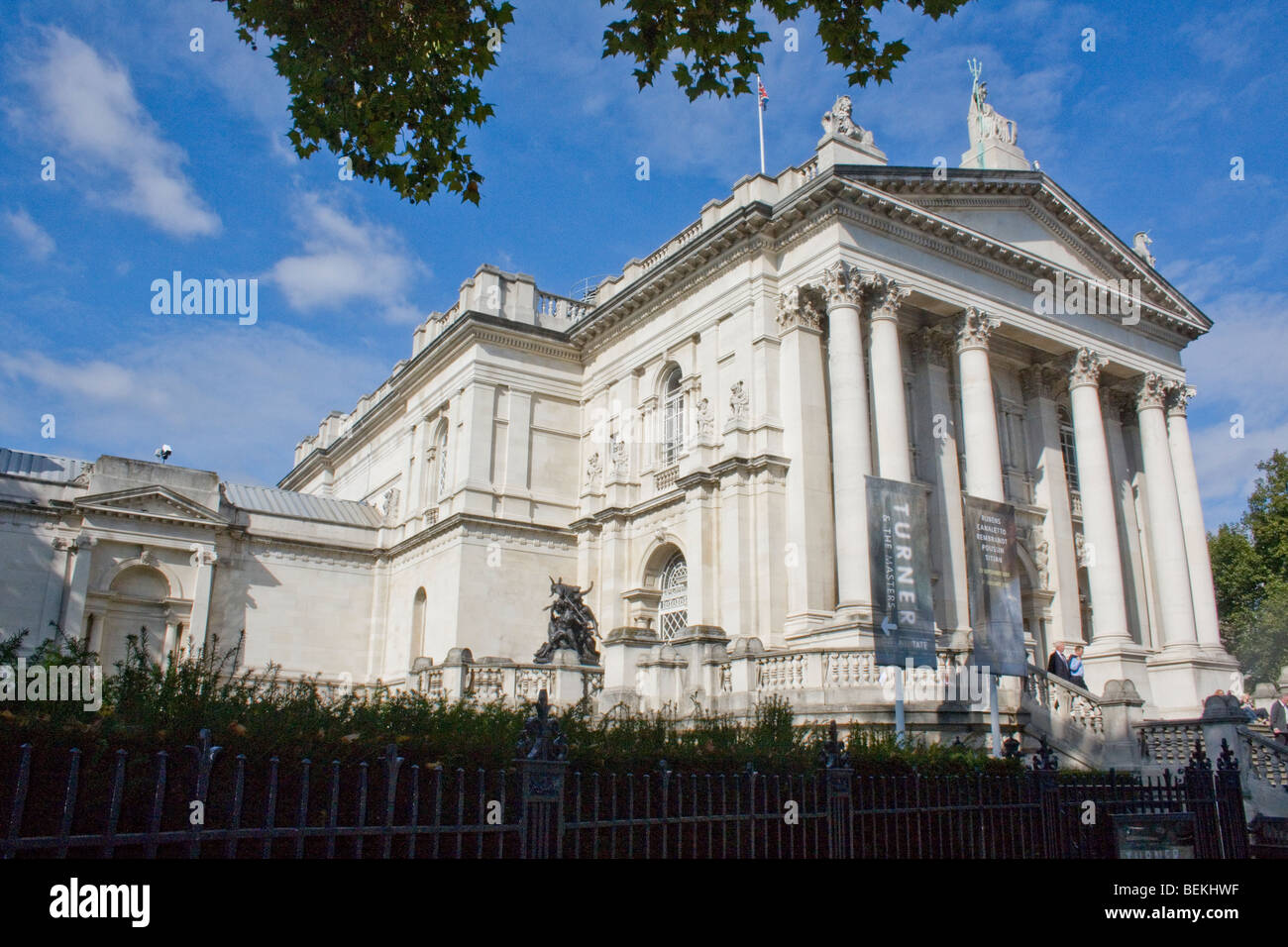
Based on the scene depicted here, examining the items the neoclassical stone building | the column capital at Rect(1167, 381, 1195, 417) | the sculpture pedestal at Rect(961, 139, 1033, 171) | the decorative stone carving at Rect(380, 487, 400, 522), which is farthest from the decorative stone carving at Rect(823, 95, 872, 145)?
the decorative stone carving at Rect(380, 487, 400, 522)

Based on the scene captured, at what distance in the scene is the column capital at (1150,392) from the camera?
29.7m

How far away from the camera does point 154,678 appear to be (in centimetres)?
716

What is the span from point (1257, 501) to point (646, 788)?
158ft

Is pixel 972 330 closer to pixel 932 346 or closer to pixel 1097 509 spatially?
pixel 932 346

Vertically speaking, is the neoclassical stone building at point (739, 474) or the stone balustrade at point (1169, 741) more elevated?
the neoclassical stone building at point (739, 474)

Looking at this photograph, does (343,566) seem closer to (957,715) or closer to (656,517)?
(656,517)

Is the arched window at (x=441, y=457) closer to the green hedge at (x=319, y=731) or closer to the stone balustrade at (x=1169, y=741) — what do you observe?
the stone balustrade at (x=1169, y=741)

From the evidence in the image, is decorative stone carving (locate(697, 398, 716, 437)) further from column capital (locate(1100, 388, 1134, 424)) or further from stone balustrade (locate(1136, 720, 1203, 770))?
column capital (locate(1100, 388, 1134, 424))

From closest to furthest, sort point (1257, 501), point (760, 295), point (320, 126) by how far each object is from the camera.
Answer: point (320, 126)
point (760, 295)
point (1257, 501)

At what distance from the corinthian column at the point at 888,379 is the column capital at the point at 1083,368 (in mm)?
6530

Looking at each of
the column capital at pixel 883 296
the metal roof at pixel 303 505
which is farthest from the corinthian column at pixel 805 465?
the metal roof at pixel 303 505

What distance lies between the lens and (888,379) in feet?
77.9

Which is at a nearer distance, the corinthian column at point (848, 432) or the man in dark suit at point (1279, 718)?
the man in dark suit at point (1279, 718)

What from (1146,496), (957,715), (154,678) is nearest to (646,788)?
(154,678)
